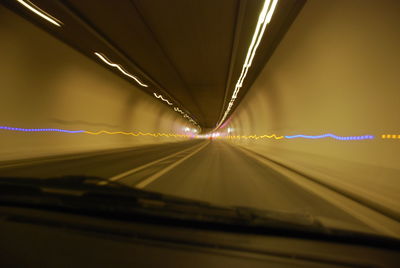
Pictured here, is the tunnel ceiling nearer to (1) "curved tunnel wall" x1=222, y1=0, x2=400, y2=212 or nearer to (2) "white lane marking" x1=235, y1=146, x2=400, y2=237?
(1) "curved tunnel wall" x1=222, y1=0, x2=400, y2=212

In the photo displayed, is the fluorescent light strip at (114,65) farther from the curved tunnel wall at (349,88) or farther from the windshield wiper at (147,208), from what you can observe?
the windshield wiper at (147,208)

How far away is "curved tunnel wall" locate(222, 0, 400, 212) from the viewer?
4.38 metres

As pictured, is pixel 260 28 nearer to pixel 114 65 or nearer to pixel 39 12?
pixel 39 12

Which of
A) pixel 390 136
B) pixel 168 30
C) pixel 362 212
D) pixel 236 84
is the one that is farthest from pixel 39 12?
pixel 236 84

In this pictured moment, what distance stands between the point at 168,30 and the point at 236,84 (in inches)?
362

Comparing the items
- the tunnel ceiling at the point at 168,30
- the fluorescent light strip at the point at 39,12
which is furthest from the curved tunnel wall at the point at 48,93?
the fluorescent light strip at the point at 39,12

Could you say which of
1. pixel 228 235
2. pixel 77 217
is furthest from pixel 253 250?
pixel 77 217

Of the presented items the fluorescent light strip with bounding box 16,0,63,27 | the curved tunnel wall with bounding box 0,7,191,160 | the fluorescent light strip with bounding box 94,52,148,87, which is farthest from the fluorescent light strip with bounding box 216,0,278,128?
the curved tunnel wall with bounding box 0,7,191,160

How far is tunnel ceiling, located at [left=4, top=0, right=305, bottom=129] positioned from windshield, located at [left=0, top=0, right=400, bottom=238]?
0.07 meters

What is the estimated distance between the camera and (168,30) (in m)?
8.61

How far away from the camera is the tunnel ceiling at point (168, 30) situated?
7035 mm

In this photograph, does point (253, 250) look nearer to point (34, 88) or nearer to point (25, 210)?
point (25, 210)

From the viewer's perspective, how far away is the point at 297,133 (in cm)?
1028

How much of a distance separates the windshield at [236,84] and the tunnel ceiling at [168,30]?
66mm
